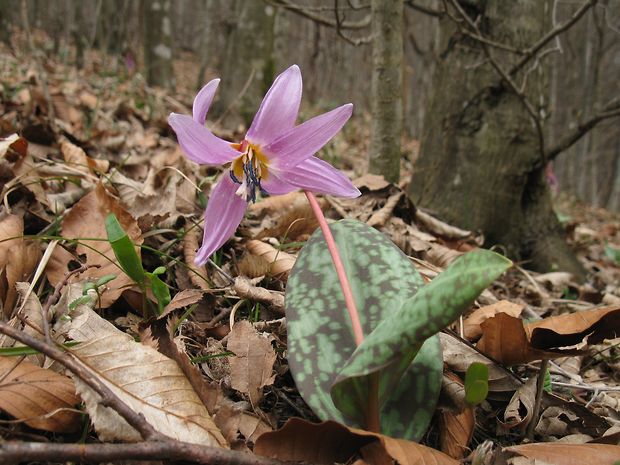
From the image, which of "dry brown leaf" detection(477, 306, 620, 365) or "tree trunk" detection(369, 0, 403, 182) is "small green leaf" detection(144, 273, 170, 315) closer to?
"dry brown leaf" detection(477, 306, 620, 365)

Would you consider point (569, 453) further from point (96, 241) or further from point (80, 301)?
point (96, 241)

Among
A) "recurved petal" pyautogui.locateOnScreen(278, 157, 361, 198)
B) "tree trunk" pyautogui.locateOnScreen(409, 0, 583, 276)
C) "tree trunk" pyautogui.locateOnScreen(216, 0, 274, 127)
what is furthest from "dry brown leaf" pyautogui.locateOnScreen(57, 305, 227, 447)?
"tree trunk" pyautogui.locateOnScreen(216, 0, 274, 127)

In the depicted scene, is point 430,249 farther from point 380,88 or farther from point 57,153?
point 57,153

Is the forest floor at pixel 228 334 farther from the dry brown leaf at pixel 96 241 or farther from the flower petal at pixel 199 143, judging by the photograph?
the flower petal at pixel 199 143

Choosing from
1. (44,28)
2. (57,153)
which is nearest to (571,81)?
(44,28)

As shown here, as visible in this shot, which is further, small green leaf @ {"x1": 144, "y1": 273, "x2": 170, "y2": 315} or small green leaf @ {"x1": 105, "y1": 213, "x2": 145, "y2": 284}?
small green leaf @ {"x1": 144, "y1": 273, "x2": 170, "y2": 315}

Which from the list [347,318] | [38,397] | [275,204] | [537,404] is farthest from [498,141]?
[38,397]

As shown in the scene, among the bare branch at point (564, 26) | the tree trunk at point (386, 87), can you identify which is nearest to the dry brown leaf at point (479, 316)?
the tree trunk at point (386, 87)
